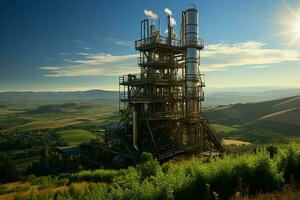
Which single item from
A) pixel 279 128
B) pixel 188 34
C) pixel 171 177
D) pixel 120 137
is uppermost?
pixel 188 34

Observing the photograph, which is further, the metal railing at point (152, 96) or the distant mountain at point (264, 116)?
the distant mountain at point (264, 116)

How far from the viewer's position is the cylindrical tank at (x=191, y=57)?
39.0m

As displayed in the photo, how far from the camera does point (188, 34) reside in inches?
1544

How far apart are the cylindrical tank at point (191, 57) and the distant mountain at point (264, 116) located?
203 ft

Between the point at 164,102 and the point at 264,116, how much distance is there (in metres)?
98.7

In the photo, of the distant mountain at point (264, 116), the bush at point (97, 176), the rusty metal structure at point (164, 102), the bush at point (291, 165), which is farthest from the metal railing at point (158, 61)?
the distant mountain at point (264, 116)

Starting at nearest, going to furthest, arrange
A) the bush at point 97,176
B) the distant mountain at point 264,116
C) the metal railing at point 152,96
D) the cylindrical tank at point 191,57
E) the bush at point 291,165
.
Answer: the bush at point 291,165 → the bush at point 97,176 → the metal railing at point 152,96 → the cylindrical tank at point 191,57 → the distant mountain at point 264,116

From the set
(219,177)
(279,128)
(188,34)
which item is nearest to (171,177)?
(219,177)

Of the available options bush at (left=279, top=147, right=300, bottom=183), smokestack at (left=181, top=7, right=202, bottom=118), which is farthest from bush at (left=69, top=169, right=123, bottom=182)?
smokestack at (left=181, top=7, right=202, bottom=118)

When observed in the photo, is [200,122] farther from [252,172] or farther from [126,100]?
[252,172]

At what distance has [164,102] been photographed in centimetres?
3922

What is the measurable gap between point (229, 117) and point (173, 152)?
106340mm

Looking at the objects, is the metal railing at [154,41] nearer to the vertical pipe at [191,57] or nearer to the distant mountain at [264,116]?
the vertical pipe at [191,57]

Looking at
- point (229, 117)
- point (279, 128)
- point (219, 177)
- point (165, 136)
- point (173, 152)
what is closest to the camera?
point (219, 177)
